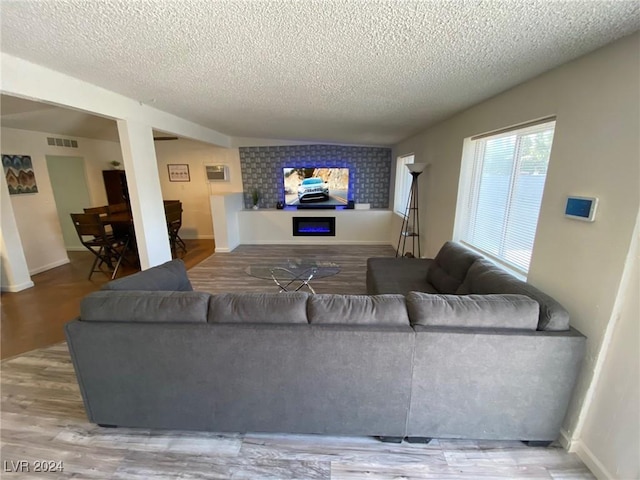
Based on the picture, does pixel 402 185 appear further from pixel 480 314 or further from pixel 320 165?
pixel 480 314

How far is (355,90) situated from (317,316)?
1796 mm

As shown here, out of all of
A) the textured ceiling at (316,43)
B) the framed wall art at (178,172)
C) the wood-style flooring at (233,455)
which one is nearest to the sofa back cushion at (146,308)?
the wood-style flooring at (233,455)

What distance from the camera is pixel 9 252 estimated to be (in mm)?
3545

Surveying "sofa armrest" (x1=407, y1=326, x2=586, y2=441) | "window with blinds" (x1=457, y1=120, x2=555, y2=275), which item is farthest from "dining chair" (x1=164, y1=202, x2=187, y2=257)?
"sofa armrest" (x1=407, y1=326, x2=586, y2=441)

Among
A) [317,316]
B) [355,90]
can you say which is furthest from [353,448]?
[355,90]

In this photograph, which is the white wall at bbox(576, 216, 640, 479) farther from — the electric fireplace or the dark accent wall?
the dark accent wall

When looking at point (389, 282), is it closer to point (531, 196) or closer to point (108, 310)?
point (531, 196)

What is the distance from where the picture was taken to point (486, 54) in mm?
1481

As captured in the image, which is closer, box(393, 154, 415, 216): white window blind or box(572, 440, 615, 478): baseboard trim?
box(572, 440, 615, 478): baseboard trim

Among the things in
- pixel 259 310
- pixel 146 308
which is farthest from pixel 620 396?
pixel 146 308

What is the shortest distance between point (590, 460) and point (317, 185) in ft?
18.3

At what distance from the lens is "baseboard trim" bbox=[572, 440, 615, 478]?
136cm

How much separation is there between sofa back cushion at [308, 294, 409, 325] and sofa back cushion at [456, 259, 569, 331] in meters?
0.73

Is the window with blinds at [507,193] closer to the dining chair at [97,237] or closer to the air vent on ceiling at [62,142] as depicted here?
the dining chair at [97,237]
